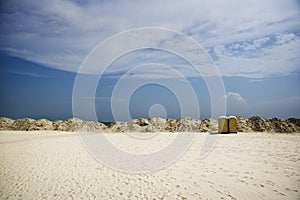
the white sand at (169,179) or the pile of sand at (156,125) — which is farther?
the pile of sand at (156,125)

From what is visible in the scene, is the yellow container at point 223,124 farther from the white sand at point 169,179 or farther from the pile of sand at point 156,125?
the white sand at point 169,179

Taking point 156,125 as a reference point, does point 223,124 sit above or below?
above

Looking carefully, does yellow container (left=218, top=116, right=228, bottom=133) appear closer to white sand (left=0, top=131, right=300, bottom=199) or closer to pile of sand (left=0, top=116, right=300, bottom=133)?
pile of sand (left=0, top=116, right=300, bottom=133)

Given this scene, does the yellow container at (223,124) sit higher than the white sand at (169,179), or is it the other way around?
the yellow container at (223,124)

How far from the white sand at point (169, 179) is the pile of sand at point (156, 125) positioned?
10.2 meters

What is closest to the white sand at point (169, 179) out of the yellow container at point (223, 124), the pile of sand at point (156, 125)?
the yellow container at point (223, 124)

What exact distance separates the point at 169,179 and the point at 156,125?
17.2 metres

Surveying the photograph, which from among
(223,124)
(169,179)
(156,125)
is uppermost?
(223,124)

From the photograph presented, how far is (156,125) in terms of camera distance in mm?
24031

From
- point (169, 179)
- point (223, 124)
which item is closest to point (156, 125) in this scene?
point (223, 124)

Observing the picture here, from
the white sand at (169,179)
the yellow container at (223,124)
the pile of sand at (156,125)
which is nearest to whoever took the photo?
the white sand at (169,179)

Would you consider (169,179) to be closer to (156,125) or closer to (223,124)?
(223,124)

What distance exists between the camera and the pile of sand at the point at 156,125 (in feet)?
63.4

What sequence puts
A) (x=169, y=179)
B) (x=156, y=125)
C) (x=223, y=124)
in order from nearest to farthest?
(x=169, y=179) → (x=223, y=124) → (x=156, y=125)
